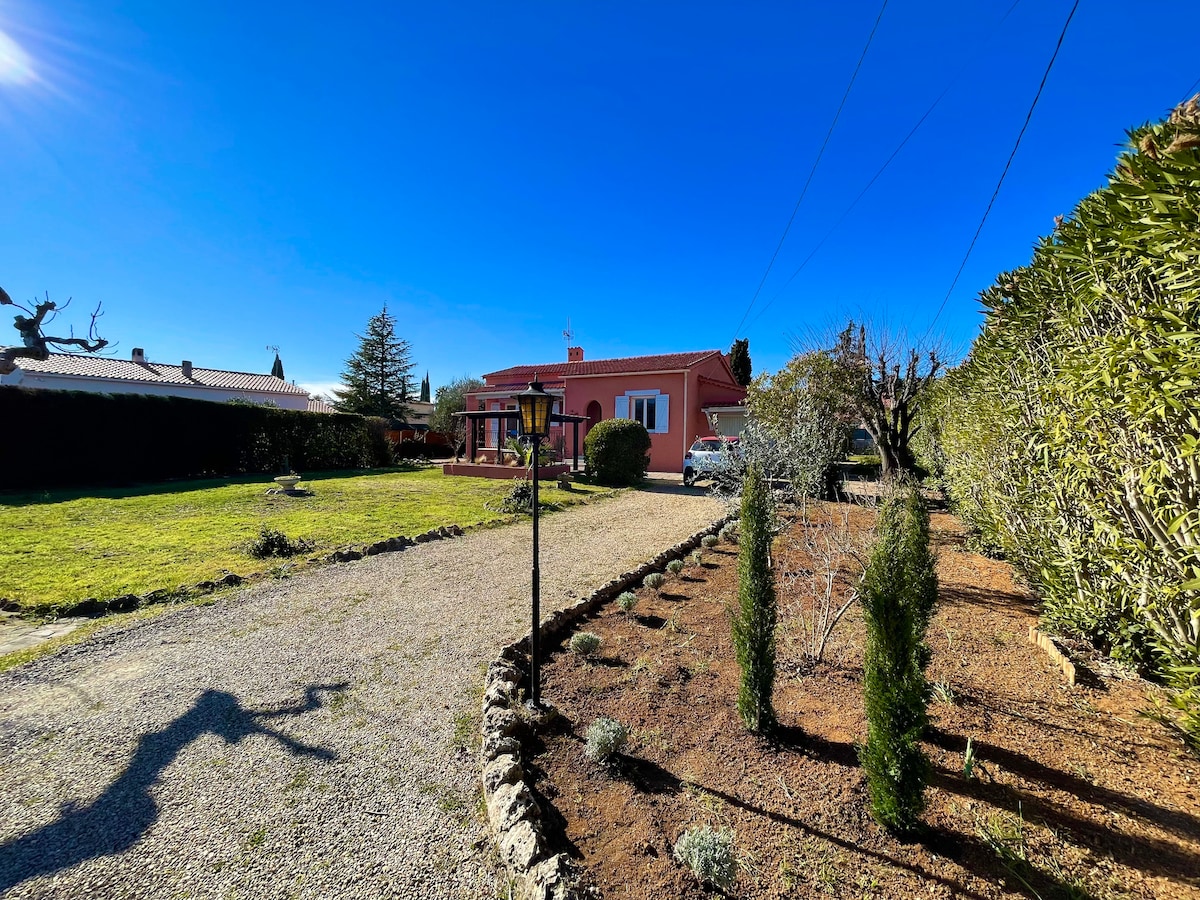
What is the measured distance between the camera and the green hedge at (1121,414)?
235 centimetres

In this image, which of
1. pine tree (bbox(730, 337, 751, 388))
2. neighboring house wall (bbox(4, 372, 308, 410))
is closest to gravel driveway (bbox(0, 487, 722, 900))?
neighboring house wall (bbox(4, 372, 308, 410))

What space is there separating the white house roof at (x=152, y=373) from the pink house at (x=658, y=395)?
79.1 ft

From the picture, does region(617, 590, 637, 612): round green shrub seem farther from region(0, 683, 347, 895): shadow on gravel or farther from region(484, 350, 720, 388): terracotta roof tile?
region(484, 350, 720, 388): terracotta roof tile

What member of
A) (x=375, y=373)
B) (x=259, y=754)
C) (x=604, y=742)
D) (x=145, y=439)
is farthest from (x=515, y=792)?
(x=375, y=373)

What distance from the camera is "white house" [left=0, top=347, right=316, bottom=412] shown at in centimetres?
2509

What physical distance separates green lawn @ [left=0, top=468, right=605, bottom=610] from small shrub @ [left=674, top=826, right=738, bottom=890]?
6.86 metres

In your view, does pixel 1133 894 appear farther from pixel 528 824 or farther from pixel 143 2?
pixel 143 2

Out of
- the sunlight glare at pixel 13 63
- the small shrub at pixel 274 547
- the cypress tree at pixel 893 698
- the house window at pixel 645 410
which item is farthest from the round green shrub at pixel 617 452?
the cypress tree at pixel 893 698

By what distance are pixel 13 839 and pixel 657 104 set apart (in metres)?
13.5

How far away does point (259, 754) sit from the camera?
2936mm

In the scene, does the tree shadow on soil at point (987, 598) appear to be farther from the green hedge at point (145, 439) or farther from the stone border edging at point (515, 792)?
the green hedge at point (145, 439)

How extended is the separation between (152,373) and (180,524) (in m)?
29.6

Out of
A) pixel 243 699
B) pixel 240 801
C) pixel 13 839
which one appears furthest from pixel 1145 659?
pixel 13 839

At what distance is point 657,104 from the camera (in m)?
10.4
